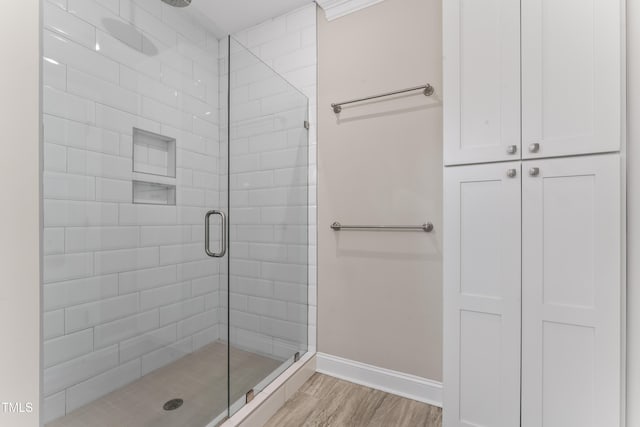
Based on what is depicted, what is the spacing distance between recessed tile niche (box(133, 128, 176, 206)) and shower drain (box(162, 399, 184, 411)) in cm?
97

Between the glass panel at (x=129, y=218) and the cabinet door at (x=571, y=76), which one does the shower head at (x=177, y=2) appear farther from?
the cabinet door at (x=571, y=76)

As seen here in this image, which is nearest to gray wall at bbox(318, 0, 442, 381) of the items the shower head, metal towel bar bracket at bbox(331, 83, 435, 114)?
metal towel bar bracket at bbox(331, 83, 435, 114)

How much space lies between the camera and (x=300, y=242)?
6.32 ft

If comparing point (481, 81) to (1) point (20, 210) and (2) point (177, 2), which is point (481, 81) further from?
(1) point (20, 210)

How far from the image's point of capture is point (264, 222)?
1758mm

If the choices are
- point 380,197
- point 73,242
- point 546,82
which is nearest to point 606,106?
point 546,82

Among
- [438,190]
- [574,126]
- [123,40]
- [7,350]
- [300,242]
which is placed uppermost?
[123,40]

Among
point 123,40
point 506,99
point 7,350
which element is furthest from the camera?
point 123,40

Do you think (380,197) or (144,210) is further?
(380,197)

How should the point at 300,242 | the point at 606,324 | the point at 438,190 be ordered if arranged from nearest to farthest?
the point at 606,324, the point at 438,190, the point at 300,242

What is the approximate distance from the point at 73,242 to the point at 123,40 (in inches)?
38.6

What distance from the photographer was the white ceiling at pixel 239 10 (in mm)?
1910

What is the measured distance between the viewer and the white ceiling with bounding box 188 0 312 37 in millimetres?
1910

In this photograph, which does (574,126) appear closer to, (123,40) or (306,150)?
(306,150)
